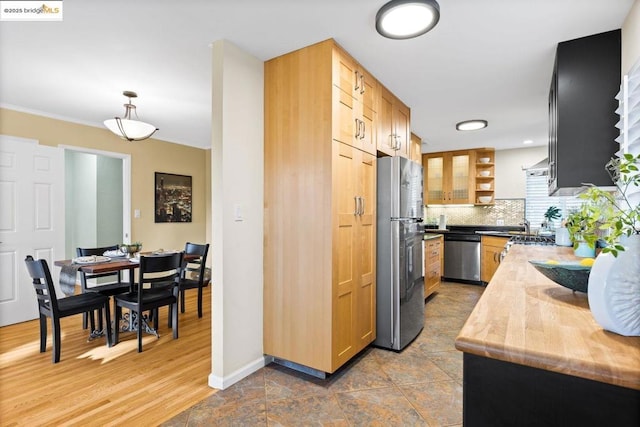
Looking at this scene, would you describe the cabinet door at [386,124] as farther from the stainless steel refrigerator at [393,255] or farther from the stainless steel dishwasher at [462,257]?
the stainless steel dishwasher at [462,257]

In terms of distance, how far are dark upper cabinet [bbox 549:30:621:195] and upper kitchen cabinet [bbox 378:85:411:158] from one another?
1.32m

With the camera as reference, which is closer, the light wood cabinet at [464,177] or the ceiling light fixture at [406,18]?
the ceiling light fixture at [406,18]

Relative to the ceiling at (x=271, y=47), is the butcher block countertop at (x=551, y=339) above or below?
below

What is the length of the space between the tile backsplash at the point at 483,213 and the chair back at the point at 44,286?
19.4 ft

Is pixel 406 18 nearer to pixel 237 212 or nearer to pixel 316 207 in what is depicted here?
pixel 316 207

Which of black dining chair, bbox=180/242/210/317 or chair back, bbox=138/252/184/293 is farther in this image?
black dining chair, bbox=180/242/210/317

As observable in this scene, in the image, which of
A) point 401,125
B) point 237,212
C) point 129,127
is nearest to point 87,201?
point 129,127

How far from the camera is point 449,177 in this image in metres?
5.98

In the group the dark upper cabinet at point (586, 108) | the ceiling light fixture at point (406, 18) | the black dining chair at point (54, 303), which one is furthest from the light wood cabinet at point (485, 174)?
the black dining chair at point (54, 303)

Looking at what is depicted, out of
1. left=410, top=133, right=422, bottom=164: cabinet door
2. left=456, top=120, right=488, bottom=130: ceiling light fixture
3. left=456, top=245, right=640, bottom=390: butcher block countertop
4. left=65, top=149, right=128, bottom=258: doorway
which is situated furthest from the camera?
left=65, top=149, right=128, bottom=258: doorway

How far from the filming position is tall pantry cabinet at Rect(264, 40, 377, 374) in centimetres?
226

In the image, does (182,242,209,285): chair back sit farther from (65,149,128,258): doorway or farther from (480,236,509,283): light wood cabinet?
(480,236,509,283): light wood cabinet

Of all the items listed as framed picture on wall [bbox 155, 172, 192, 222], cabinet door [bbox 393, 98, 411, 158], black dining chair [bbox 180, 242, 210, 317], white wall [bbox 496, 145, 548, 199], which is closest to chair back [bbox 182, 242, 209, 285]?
black dining chair [bbox 180, 242, 210, 317]

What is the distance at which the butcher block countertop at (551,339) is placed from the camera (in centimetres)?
67
